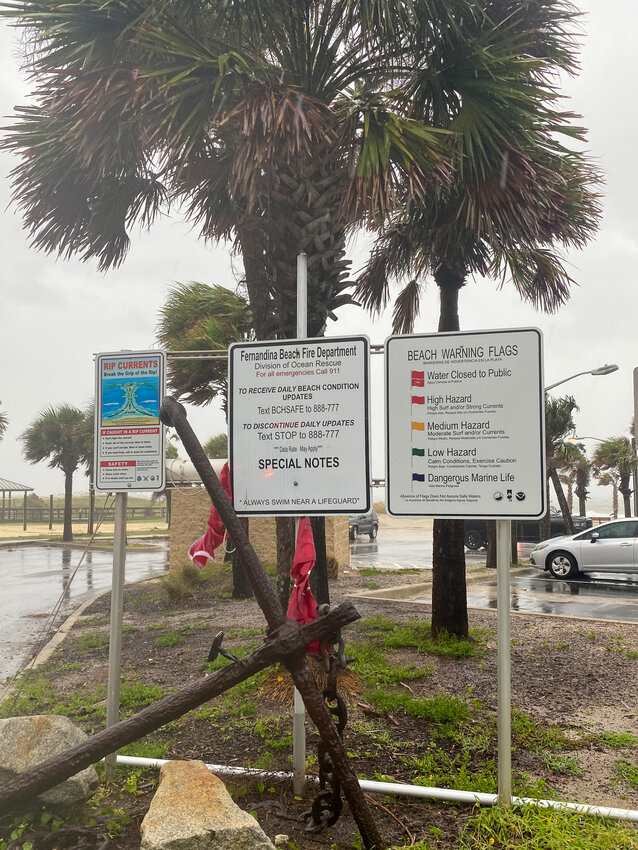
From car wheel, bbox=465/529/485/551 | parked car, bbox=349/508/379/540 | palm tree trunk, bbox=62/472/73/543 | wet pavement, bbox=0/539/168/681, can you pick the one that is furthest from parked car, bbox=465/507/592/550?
palm tree trunk, bbox=62/472/73/543

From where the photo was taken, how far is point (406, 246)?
28.4 ft

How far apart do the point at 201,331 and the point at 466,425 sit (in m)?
10.4

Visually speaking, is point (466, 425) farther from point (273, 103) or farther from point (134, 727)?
point (273, 103)

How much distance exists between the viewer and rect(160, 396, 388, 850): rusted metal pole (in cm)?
274

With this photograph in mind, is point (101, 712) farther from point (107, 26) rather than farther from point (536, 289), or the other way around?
point (536, 289)

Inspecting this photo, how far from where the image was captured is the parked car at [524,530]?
2673cm

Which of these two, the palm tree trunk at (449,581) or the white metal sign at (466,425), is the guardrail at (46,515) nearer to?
the palm tree trunk at (449,581)

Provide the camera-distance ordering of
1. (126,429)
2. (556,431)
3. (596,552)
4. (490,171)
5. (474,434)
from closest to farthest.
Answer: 1. (474,434)
2. (126,429)
3. (490,171)
4. (596,552)
5. (556,431)

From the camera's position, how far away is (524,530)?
29625 mm

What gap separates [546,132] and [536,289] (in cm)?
305

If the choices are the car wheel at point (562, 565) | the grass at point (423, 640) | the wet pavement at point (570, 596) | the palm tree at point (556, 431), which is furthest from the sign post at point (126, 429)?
the palm tree at point (556, 431)

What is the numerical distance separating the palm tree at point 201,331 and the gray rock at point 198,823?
9.49 m

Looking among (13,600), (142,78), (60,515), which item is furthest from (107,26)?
(60,515)

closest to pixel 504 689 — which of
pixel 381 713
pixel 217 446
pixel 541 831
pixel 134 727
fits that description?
pixel 541 831
